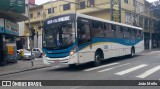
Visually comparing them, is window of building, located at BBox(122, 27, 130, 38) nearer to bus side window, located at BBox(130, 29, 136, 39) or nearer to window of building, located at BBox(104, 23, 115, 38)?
bus side window, located at BBox(130, 29, 136, 39)

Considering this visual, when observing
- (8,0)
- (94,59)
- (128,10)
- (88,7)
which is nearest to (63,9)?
(88,7)

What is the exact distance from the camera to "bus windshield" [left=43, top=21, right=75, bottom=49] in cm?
1456

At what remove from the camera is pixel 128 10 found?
48.8 meters

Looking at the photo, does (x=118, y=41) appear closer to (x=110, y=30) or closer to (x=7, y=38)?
(x=110, y=30)

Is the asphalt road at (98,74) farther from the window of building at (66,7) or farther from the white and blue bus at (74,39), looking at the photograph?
the window of building at (66,7)

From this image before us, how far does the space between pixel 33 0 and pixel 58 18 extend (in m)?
52.5

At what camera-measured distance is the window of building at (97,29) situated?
1666cm

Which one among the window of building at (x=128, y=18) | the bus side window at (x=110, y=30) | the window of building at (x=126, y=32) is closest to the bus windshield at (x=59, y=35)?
the bus side window at (x=110, y=30)

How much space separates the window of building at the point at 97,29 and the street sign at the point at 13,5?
6868mm

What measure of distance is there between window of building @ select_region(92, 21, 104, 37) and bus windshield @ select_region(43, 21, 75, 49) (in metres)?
2.41

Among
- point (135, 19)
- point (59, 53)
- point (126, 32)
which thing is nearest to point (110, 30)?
point (126, 32)

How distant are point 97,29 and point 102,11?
95.9 feet

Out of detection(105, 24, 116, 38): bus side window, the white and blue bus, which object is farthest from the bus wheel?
detection(105, 24, 116, 38): bus side window

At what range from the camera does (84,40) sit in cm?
1545
